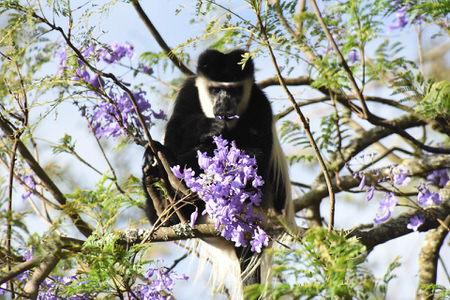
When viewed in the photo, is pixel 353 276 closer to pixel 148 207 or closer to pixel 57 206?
pixel 57 206

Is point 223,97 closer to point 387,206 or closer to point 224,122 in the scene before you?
point 224,122

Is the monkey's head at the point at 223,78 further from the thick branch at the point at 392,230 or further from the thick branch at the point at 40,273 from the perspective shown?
the thick branch at the point at 40,273

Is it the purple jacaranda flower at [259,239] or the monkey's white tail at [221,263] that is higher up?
the purple jacaranda flower at [259,239]

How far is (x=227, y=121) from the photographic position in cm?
293

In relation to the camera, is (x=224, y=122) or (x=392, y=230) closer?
(x=392, y=230)

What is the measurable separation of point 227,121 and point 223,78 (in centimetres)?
24

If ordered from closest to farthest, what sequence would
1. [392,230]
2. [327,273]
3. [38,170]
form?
[327,273] → [38,170] → [392,230]

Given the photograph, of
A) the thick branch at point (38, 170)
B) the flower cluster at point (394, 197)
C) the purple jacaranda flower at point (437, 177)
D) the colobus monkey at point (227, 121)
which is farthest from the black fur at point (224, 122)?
the flower cluster at point (394, 197)

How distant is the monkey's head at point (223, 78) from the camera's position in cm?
294

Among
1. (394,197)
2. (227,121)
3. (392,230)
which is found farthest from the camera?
(227,121)

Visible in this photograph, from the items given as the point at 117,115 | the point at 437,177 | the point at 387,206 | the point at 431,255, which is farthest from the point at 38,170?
the point at 437,177

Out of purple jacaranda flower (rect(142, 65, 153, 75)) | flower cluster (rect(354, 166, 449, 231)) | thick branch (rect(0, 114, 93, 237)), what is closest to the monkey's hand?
purple jacaranda flower (rect(142, 65, 153, 75))

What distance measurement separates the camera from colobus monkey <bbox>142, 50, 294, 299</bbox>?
2.86 metres

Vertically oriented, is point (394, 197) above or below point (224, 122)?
below
